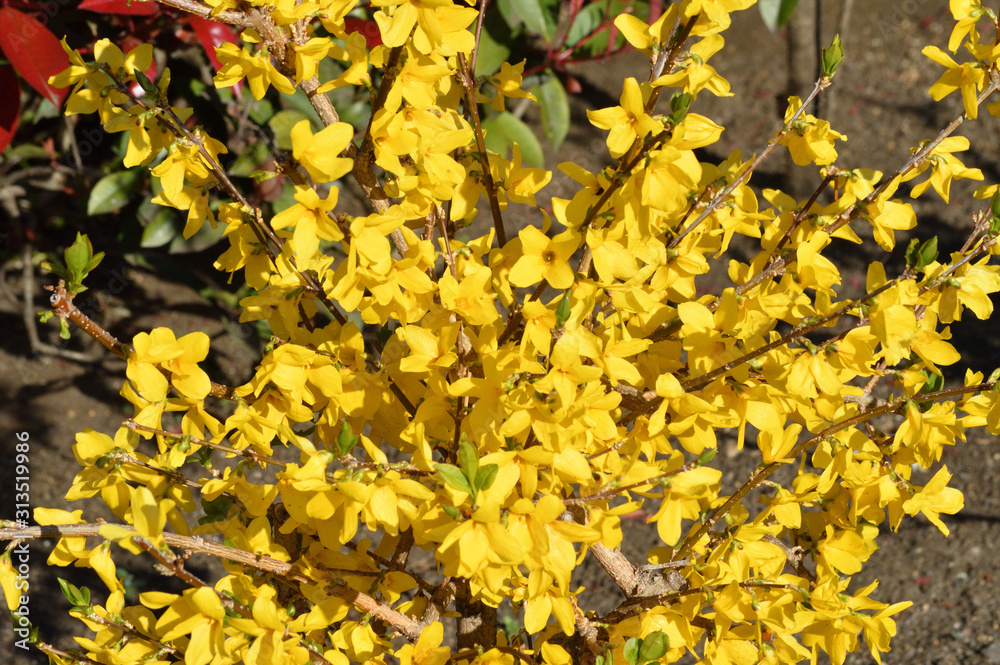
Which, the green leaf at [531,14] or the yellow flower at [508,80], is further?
the green leaf at [531,14]

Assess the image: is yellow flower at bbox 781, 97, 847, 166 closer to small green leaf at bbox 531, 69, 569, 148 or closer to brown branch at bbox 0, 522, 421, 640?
brown branch at bbox 0, 522, 421, 640

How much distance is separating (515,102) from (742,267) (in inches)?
93.8

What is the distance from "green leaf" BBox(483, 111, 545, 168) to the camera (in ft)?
7.47

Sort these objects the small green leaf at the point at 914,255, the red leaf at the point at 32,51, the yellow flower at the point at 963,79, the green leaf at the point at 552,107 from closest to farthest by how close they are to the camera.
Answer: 1. the small green leaf at the point at 914,255
2. the yellow flower at the point at 963,79
3. the red leaf at the point at 32,51
4. the green leaf at the point at 552,107

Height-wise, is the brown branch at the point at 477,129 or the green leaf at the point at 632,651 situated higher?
the brown branch at the point at 477,129

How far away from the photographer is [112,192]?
226 cm

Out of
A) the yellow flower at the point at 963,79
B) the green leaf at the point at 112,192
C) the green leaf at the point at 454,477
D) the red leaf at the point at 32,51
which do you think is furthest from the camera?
the green leaf at the point at 112,192

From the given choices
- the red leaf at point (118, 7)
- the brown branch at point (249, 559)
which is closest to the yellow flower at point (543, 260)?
the brown branch at point (249, 559)

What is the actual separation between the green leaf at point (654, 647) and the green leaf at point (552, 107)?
191 centimetres

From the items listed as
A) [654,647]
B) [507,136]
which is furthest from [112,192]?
[654,647]

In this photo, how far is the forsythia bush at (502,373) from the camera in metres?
0.80

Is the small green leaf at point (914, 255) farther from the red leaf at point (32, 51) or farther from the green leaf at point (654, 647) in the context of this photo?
the red leaf at point (32, 51)

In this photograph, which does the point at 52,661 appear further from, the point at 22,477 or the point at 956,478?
the point at 956,478

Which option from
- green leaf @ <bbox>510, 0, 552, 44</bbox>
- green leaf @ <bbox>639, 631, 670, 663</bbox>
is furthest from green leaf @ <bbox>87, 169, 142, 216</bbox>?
green leaf @ <bbox>639, 631, 670, 663</bbox>
